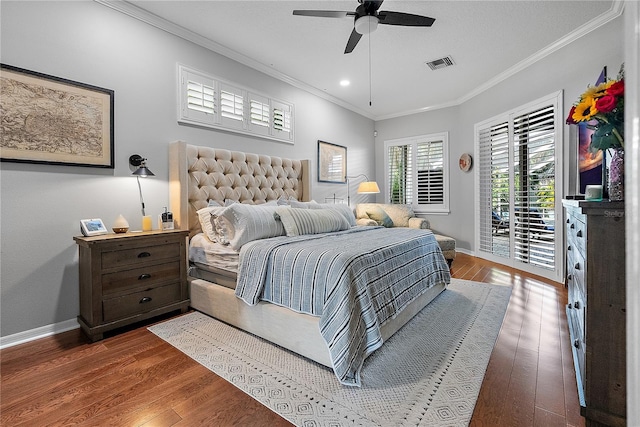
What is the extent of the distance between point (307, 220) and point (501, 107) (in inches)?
144

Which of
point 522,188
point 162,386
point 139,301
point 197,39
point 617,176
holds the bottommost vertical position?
point 162,386

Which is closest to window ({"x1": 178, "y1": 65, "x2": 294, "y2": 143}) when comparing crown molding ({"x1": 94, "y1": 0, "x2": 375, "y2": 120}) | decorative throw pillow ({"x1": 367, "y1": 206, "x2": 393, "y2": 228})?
crown molding ({"x1": 94, "y1": 0, "x2": 375, "y2": 120})

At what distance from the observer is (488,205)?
475 centimetres

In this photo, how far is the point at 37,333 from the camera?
2273 millimetres

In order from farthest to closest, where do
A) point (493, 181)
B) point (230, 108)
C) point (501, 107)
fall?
point (493, 181), point (501, 107), point (230, 108)

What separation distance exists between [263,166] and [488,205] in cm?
361

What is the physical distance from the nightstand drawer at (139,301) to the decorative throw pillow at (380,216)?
343cm

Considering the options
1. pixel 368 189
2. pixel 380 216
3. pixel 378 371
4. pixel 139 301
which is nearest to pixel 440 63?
pixel 368 189

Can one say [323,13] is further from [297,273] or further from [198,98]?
[297,273]

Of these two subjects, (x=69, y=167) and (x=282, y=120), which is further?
(x=282, y=120)

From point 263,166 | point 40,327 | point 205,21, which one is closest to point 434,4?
point 205,21

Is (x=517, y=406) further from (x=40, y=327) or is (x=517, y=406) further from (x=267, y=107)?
(x=267, y=107)

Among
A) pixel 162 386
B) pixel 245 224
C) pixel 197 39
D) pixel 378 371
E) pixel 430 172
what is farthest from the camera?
pixel 430 172

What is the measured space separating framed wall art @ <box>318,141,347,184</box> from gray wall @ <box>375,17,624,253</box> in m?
1.31
